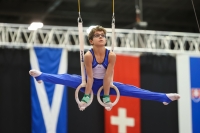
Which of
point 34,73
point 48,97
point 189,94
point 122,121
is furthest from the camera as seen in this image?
point 189,94

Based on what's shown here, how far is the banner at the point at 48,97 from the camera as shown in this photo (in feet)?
22.9

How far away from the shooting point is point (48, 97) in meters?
7.04

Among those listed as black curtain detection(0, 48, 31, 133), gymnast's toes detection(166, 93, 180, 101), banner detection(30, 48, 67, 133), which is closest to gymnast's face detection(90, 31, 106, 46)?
gymnast's toes detection(166, 93, 180, 101)

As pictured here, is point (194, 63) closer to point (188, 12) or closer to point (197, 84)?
point (197, 84)

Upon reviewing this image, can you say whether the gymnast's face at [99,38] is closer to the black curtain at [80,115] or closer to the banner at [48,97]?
the banner at [48,97]

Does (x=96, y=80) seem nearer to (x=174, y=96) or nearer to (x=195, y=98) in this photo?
(x=174, y=96)

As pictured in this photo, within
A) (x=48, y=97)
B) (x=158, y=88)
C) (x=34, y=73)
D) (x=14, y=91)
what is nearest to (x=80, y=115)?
(x=48, y=97)

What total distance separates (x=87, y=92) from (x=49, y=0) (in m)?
6.09

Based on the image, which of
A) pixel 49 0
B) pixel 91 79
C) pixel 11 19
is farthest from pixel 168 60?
pixel 11 19

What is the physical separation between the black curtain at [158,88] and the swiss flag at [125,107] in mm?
269

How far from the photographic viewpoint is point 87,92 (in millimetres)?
4250

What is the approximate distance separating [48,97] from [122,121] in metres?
1.35

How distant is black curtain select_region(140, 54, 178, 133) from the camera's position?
307 inches

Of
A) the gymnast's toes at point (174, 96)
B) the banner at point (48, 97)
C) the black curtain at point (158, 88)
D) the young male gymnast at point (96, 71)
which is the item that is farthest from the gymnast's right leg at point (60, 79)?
the black curtain at point (158, 88)
